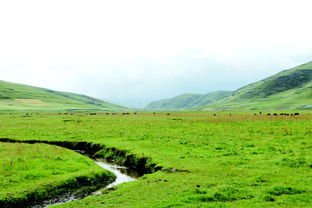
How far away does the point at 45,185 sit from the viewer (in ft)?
75.1

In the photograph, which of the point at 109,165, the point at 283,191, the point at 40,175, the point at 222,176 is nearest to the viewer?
the point at 283,191

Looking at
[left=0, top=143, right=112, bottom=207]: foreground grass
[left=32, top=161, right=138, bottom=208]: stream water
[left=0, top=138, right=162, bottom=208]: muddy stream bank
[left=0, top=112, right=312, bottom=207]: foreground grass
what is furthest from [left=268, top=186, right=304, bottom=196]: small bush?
[left=0, top=143, right=112, bottom=207]: foreground grass

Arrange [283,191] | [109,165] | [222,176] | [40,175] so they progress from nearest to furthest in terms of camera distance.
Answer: [283,191]
[222,176]
[40,175]
[109,165]

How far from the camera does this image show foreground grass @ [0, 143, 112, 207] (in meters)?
21.2

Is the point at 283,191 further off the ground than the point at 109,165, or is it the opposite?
the point at 283,191

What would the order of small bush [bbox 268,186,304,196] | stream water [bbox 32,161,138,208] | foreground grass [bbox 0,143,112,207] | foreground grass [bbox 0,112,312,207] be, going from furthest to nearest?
foreground grass [bbox 0,143,112,207]
stream water [bbox 32,161,138,208]
small bush [bbox 268,186,304,196]
foreground grass [bbox 0,112,312,207]

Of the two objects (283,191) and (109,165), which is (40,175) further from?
(283,191)

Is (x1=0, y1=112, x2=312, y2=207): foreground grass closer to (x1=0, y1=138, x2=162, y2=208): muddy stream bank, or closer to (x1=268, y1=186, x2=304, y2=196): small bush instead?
(x1=268, y1=186, x2=304, y2=196): small bush

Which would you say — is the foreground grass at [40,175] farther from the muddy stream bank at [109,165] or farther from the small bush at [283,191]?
the small bush at [283,191]

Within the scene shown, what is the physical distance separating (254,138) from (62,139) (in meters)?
32.9

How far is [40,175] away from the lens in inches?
984

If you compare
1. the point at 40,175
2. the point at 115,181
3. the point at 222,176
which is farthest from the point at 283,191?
the point at 40,175

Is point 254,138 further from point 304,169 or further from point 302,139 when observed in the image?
point 304,169

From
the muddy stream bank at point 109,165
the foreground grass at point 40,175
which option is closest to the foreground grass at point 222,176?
the muddy stream bank at point 109,165
